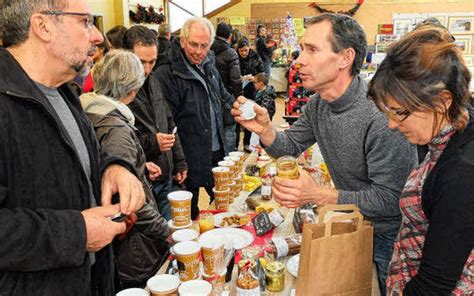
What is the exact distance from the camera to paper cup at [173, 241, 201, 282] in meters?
1.55

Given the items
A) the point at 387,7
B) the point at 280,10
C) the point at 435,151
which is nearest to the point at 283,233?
the point at 435,151

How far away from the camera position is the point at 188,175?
3566 mm

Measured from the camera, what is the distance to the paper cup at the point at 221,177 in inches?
92.0

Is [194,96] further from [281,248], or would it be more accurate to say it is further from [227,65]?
[227,65]

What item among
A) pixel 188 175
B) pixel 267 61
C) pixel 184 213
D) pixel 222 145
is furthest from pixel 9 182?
pixel 267 61

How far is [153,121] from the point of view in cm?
301

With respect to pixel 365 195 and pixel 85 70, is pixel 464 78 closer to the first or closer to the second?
pixel 365 195

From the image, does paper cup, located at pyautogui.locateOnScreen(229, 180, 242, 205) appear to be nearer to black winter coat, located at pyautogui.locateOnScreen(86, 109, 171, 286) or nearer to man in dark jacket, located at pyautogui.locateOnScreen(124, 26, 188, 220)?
black winter coat, located at pyautogui.locateOnScreen(86, 109, 171, 286)

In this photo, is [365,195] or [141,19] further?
[141,19]

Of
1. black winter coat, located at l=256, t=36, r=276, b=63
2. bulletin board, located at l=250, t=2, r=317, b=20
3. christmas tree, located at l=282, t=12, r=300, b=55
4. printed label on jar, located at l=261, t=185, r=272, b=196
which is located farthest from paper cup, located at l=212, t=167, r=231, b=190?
bulletin board, located at l=250, t=2, r=317, b=20

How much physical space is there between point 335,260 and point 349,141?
24.7 inches

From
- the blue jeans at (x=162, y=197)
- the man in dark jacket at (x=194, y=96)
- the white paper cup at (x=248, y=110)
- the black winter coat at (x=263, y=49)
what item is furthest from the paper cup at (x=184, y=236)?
the black winter coat at (x=263, y=49)

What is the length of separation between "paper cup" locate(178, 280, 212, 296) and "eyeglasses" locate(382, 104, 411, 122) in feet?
2.62

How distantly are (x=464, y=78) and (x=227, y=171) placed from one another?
4.68 ft
